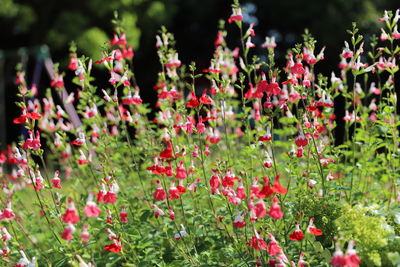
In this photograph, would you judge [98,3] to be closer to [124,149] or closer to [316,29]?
[316,29]

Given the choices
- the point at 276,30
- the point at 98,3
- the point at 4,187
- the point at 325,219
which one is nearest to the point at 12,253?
the point at 4,187

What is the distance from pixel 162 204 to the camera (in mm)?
3643

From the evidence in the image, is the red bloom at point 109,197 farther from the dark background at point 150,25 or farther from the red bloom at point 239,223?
the dark background at point 150,25

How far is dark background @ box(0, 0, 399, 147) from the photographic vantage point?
41.8ft

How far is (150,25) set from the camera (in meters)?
14.1

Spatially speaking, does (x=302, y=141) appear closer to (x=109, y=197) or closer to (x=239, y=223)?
(x=239, y=223)

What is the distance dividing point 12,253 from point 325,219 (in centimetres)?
206

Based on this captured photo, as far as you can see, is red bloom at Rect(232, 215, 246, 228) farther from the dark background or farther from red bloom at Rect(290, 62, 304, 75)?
the dark background

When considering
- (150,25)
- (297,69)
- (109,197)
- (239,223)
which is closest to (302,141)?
(297,69)

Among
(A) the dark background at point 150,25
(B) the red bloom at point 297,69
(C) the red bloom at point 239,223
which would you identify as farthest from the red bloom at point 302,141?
(A) the dark background at point 150,25

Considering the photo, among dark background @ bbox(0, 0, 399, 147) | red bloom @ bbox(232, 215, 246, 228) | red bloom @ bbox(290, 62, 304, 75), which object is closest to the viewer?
red bloom @ bbox(232, 215, 246, 228)

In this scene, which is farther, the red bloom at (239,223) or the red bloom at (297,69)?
the red bloom at (297,69)

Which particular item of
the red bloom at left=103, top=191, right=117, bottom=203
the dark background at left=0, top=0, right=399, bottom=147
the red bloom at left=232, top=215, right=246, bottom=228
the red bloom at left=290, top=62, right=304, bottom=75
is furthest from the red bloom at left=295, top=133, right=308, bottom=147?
the dark background at left=0, top=0, right=399, bottom=147

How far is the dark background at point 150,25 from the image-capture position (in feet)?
41.8
